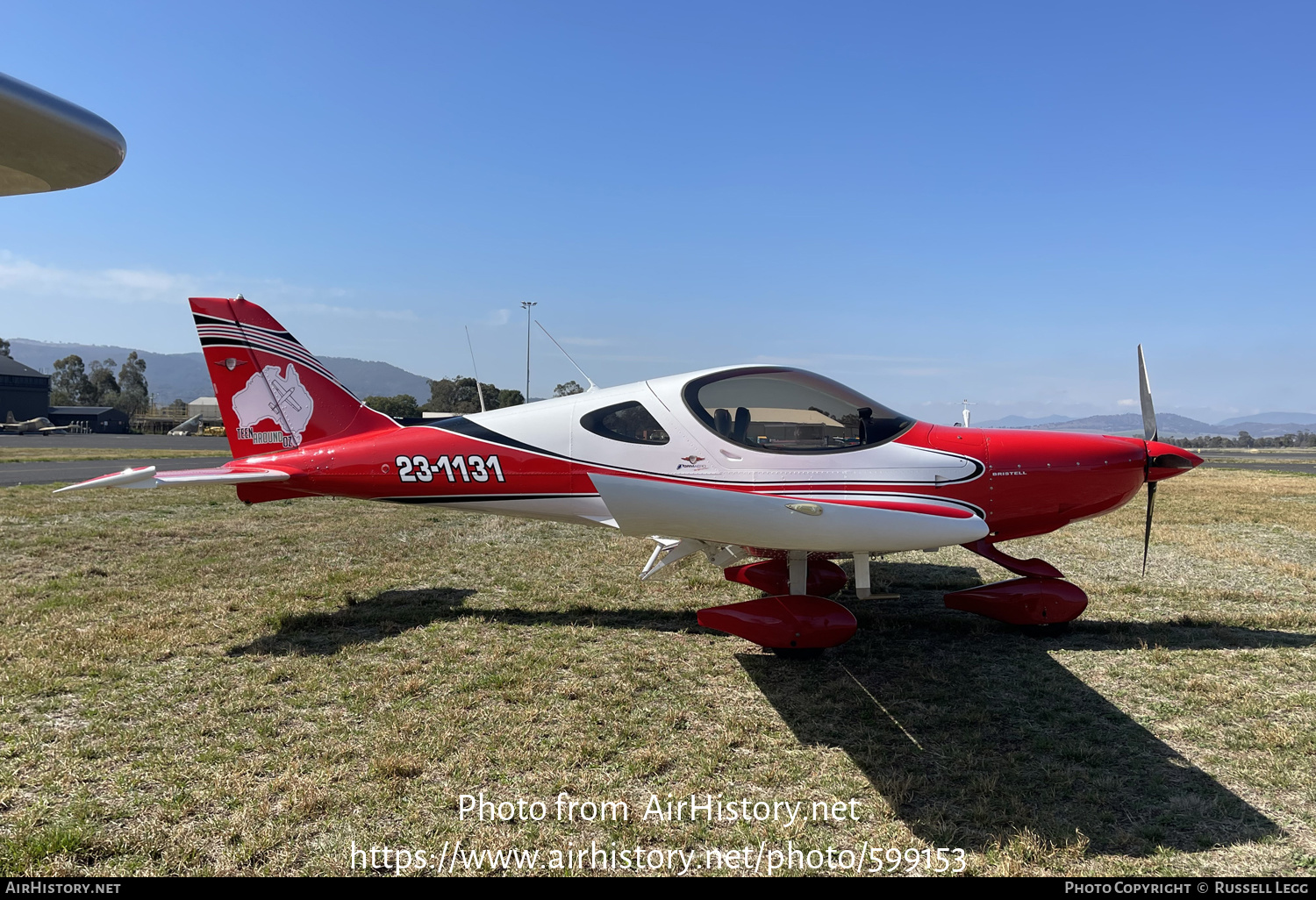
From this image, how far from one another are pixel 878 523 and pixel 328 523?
1000 centimetres

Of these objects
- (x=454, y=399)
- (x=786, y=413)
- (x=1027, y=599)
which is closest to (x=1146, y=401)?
(x=1027, y=599)

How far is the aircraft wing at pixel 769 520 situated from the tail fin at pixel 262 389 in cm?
405

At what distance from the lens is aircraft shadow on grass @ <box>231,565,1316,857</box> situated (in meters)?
3.07

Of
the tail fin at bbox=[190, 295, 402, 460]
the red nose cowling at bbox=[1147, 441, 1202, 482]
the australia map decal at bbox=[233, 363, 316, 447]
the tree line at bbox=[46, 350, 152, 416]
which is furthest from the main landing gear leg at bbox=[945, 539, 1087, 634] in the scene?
the tree line at bbox=[46, 350, 152, 416]

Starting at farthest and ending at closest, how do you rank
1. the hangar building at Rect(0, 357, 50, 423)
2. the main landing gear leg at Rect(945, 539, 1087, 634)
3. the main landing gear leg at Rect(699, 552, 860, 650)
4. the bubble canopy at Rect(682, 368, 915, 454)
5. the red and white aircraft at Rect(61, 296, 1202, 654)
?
the hangar building at Rect(0, 357, 50, 423), the main landing gear leg at Rect(945, 539, 1087, 634), the bubble canopy at Rect(682, 368, 915, 454), the red and white aircraft at Rect(61, 296, 1202, 654), the main landing gear leg at Rect(699, 552, 860, 650)

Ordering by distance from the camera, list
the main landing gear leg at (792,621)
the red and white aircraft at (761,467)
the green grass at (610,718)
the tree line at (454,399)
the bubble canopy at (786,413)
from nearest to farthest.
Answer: the green grass at (610,718)
the main landing gear leg at (792,621)
the red and white aircraft at (761,467)
the bubble canopy at (786,413)
the tree line at (454,399)

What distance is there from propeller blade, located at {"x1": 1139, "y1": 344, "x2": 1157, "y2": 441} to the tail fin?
7129mm

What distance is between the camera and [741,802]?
3.25m

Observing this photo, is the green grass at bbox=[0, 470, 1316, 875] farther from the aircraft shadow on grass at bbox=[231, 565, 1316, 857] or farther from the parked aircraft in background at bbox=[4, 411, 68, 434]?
the parked aircraft in background at bbox=[4, 411, 68, 434]

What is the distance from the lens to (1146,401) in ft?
20.3

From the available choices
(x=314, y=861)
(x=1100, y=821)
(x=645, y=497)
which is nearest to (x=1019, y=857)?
(x=1100, y=821)

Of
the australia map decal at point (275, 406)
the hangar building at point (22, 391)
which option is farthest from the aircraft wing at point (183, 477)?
the hangar building at point (22, 391)

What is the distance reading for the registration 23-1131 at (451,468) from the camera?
5895mm

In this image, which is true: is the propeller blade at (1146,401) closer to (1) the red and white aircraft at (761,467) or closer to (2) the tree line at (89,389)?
(1) the red and white aircraft at (761,467)
